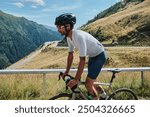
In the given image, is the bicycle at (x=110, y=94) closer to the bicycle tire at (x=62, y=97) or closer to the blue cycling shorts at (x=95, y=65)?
the bicycle tire at (x=62, y=97)

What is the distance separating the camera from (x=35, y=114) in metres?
6.16

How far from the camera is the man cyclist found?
5.88 m

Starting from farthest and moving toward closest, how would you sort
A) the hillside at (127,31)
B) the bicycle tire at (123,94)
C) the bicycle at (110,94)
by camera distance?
1. the hillside at (127,31)
2. the bicycle tire at (123,94)
3. the bicycle at (110,94)

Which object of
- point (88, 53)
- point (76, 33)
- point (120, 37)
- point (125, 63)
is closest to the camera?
point (76, 33)

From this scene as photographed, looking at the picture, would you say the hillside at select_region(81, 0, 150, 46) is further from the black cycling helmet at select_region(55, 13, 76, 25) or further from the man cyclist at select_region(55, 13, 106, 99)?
the black cycling helmet at select_region(55, 13, 76, 25)

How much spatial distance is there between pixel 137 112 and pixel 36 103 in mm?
1572

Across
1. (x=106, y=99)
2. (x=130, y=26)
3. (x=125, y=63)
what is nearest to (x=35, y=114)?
(x=106, y=99)

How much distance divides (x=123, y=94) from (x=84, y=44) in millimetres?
1602

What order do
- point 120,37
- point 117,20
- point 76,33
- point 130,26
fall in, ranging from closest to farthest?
point 76,33
point 120,37
point 130,26
point 117,20

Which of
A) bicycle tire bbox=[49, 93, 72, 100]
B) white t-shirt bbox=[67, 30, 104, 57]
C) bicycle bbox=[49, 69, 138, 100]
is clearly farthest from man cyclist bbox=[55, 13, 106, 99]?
bicycle tire bbox=[49, 93, 72, 100]

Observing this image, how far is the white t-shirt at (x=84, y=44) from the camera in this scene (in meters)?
5.90

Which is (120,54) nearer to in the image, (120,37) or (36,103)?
(120,37)

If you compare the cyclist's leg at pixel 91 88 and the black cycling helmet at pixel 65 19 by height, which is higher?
the black cycling helmet at pixel 65 19

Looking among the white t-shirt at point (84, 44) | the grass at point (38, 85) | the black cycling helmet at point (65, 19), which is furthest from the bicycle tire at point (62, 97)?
the grass at point (38, 85)
